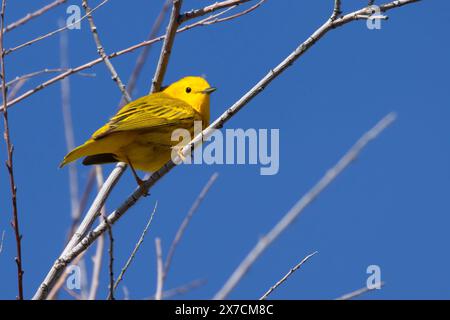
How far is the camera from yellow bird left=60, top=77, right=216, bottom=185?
18.4 feet

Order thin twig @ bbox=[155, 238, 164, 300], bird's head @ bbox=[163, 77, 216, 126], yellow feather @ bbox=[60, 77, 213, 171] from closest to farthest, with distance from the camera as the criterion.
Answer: thin twig @ bbox=[155, 238, 164, 300] < yellow feather @ bbox=[60, 77, 213, 171] < bird's head @ bbox=[163, 77, 216, 126]

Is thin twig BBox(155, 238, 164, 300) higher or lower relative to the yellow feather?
lower

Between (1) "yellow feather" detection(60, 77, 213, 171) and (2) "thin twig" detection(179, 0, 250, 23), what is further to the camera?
(1) "yellow feather" detection(60, 77, 213, 171)

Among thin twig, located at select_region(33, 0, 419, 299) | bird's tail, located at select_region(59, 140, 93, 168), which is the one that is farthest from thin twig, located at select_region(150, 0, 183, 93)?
thin twig, located at select_region(33, 0, 419, 299)

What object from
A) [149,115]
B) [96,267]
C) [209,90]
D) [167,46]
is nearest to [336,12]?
[167,46]

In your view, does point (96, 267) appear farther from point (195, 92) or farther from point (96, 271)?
point (195, 92)

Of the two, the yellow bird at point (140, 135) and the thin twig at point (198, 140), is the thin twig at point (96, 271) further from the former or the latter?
the yellow bird at point (140, 135)

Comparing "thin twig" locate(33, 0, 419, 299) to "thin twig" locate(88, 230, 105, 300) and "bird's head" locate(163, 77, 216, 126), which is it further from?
"bird's head" locate(163, 77, 216, 126)

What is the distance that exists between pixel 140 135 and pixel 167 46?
0.98m

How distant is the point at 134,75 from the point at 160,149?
122cm

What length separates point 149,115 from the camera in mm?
5898
